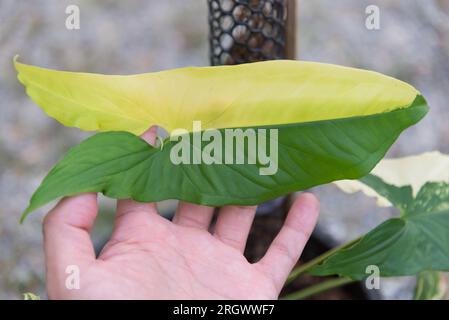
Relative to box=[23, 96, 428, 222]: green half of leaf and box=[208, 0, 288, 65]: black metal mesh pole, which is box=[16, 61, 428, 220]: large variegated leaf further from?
box=[208, 0, 288, 65]: black metal mesh pole

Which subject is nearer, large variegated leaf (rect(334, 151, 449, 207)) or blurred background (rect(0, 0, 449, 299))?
large variegated leaf (rect(334, 151, 449, 207))

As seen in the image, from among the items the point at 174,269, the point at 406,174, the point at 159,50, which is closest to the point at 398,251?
the point at 406,174

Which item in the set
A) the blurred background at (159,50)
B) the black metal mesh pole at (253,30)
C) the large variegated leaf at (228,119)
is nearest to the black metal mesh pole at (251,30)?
the black metal mesh pole at (253,30)

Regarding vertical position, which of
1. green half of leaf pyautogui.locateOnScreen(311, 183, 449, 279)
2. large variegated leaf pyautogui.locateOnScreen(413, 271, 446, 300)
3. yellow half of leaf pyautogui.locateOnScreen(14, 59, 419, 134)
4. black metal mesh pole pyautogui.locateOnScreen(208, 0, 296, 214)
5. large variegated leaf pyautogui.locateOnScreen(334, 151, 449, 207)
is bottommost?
large variegated leaf pyautogui.locateOnScreen(413, 271, 446, 300)

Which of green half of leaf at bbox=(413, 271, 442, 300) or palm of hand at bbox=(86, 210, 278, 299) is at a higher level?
palm of hand at bbox=(86, 210, 278, 299)

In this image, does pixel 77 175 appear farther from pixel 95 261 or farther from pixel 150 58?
pixel 150 58

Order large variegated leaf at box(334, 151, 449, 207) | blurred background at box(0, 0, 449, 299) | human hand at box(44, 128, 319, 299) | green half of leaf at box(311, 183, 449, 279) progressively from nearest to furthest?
human hand at box(44, 128, 319, 299), green half of leaf at box(311, 183, 449, 279), large variegated leaf at box(334, 151, 449, 207), blurred background at box(0, 0, 449, 299)

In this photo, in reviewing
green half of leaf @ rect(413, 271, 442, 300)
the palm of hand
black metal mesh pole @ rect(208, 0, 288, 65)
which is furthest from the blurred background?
the palm of hand

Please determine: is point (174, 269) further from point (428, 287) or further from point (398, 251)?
point (428, 287)
